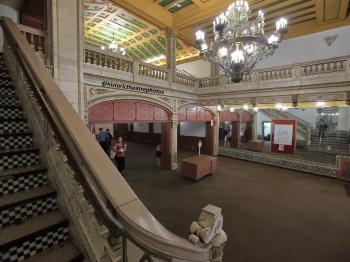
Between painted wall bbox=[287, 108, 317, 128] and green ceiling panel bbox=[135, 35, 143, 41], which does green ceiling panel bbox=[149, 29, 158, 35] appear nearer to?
green ceiling panel bbox=[135, 35, 143, 41]

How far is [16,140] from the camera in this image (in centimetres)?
229

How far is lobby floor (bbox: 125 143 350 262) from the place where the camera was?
3447 millimetres

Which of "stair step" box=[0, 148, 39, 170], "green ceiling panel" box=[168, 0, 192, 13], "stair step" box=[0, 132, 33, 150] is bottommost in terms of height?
"stair step" box=[0, 148, 39, 170]

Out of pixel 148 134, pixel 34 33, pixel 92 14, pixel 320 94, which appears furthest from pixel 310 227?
pixel 148 134

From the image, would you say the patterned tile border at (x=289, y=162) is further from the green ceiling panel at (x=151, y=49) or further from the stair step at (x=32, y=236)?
the stair step at (x=32, y=236)

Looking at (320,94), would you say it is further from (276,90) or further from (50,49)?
(50,49)

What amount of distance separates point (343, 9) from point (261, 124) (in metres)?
13.3

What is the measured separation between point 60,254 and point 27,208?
0.57 meters

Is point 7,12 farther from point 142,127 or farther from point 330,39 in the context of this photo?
point 330,39

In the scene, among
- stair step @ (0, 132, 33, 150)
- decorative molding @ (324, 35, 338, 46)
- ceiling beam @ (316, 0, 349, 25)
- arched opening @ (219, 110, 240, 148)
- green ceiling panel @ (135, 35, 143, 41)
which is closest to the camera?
stair step @ (0, 132, 33, 150)

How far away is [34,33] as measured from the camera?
421cm

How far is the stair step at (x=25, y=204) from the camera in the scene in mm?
1630

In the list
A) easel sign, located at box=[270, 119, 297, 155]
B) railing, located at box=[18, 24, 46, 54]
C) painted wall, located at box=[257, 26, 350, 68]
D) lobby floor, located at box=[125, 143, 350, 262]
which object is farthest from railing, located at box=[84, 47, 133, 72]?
painted wall, located at box=[257, 26, 350, 68]

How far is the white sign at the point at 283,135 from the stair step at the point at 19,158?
34.0 ft
